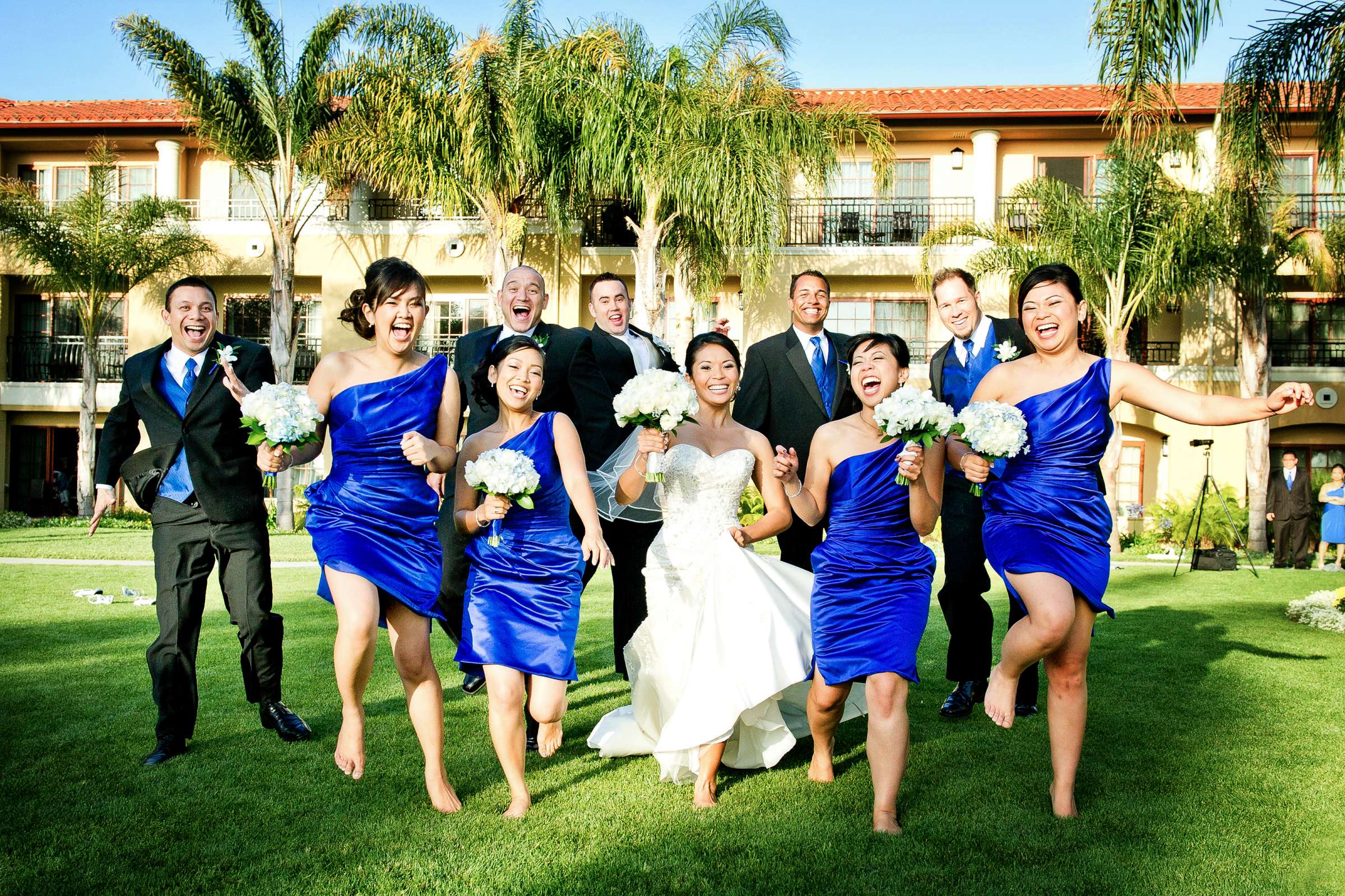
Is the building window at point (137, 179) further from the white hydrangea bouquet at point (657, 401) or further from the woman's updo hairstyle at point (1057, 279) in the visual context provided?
the woman's updo hairstyle at point (1057, 279)

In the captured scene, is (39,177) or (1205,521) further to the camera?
(39,177)

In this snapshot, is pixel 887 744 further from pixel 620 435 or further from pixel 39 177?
pixel 39 177

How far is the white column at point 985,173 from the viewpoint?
2856cm

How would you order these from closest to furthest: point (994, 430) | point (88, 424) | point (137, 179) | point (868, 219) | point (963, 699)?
point (994, 430) < point (963, 699) < point (88, 424) < point (868, 219) < point (137, 179)

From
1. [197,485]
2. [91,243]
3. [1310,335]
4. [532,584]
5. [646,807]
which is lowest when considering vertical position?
[646,807]

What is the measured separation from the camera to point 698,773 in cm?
518

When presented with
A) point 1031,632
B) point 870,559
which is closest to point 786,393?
point 870,559

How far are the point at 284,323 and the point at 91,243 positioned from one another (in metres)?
6.86

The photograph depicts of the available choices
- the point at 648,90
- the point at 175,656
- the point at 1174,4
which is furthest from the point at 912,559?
the point at 648,90

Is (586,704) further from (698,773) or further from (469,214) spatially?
(469,214)

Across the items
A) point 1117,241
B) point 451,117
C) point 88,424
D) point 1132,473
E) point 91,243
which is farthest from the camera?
point 1132,473

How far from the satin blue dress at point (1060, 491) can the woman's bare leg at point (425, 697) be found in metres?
2.74

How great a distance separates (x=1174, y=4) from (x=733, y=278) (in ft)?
63.4

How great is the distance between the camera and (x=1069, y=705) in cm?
485
